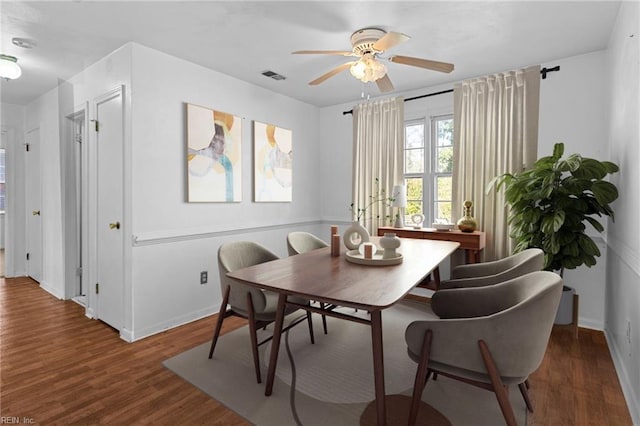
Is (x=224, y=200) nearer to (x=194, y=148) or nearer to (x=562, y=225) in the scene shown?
(x=194, y=148)

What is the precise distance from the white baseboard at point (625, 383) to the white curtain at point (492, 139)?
1.14 metres

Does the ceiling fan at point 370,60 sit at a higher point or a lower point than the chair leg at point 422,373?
higher

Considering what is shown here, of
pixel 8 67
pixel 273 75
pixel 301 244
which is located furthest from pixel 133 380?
pixel 273 75

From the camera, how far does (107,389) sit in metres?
2.13

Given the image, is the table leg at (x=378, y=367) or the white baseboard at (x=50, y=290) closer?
the table leg at (x=378, y=367)

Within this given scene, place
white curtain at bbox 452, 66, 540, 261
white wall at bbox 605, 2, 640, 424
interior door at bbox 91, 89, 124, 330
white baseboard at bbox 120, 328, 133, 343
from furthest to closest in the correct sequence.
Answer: white curtain at bbox 452, 66, 540, 261 < interior door at bbox 91, 89, 124, 330 < white baseboard at bbox 120, 328, 133, 343 < white wall at bbox 605, 2, 640, 424

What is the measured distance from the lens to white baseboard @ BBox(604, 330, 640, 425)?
182 centimetres

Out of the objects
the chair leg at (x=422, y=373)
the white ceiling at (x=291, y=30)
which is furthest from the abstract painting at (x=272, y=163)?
the chair leg at (x=422, y=373)

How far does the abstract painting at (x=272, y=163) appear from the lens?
158 inches

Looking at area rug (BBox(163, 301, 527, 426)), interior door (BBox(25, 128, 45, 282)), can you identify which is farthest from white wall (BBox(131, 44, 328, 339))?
interior door (BBox(25, 128, 45, 282))

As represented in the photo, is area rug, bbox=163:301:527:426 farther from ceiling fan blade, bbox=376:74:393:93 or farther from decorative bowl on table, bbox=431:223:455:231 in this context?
ceiling fan blade, bbox=376:74:393:93

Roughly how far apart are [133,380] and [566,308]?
3.57 m

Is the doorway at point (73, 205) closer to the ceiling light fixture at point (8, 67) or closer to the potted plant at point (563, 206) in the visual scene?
the ceiling light fixture at point (8, 67)

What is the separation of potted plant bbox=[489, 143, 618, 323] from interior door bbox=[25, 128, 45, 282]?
→ 5.78 m
